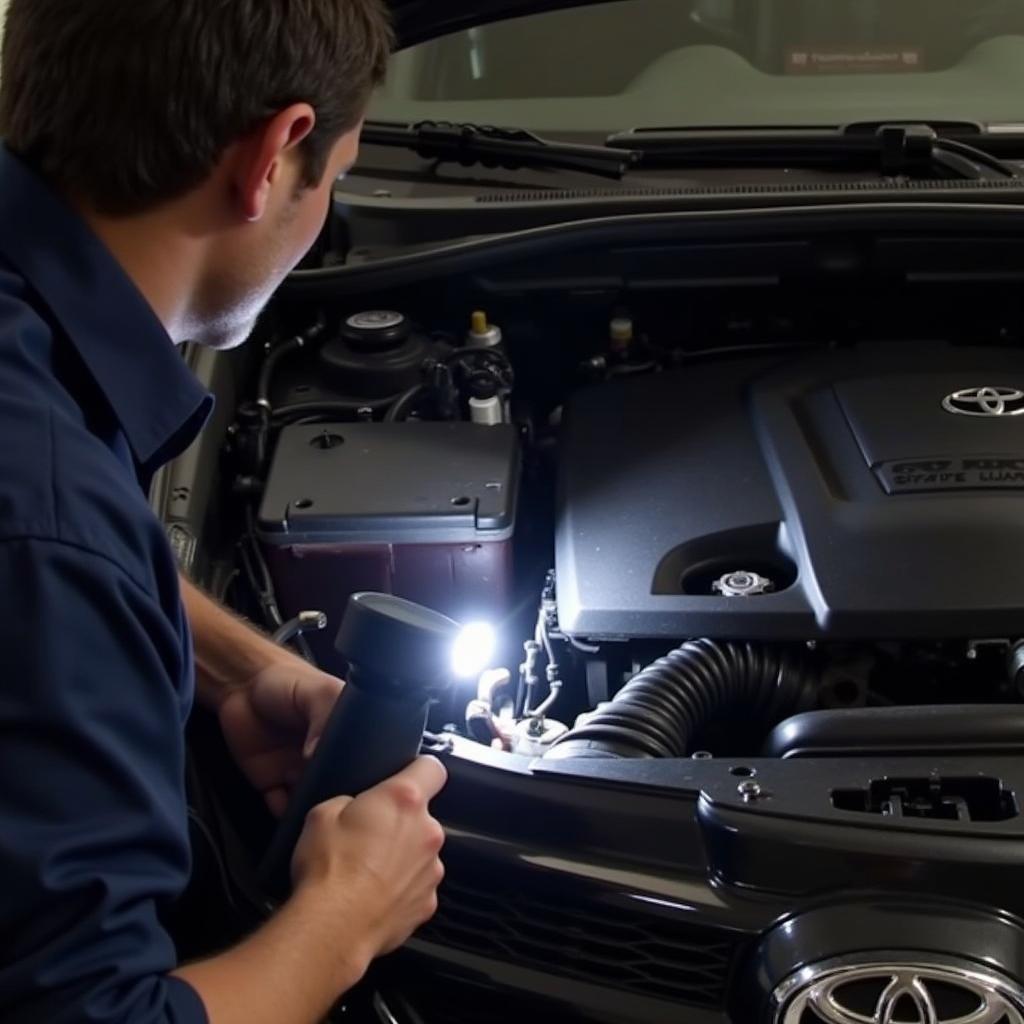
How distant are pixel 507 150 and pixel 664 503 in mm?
556

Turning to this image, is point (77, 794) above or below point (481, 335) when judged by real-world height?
above

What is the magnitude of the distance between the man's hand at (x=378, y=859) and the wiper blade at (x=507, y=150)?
922 millimetres

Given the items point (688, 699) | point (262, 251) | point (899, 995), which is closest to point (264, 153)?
point (262, 251)

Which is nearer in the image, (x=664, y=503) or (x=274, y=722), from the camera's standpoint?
(x=274, y=722)

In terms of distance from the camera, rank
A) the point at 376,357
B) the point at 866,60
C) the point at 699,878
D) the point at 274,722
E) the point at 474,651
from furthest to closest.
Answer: the point at 866,60 → the point at 376,357 → the point at 474,651 → the point at 274,722 → the point at 699,878

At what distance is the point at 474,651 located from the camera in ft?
4.19

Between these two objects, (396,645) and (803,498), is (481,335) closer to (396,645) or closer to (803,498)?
(803,498)

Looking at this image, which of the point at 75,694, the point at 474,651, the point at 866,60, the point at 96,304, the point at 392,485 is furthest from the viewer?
the point at 866,60

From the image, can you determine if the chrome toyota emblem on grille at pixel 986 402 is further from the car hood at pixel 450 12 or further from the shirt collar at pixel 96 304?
the shirt collar at pixel 96 304

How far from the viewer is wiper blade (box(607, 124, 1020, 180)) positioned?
162 centimetres

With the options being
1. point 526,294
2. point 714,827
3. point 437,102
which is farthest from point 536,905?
point 437,102

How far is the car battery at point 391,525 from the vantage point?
53.2 inches

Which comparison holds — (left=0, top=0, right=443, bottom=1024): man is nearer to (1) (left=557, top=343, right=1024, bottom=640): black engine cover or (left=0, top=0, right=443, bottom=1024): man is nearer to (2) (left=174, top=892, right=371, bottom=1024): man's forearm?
(2) (left=174, top=892, right=371, bottom=1024): man's forearm

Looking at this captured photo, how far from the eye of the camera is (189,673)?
0.87m
